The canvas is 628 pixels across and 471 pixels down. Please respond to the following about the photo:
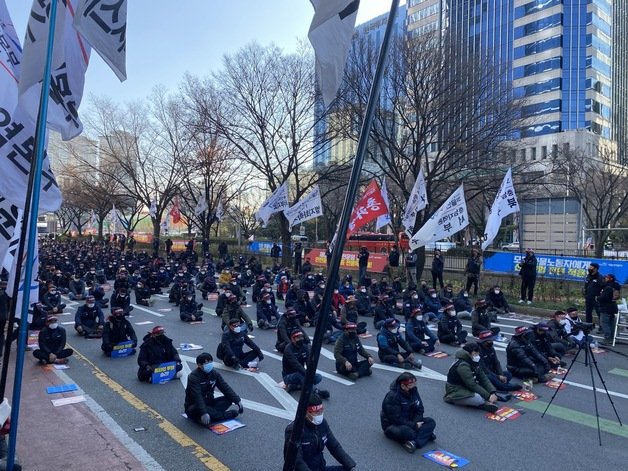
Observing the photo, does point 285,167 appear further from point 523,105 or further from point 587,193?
point 587,193

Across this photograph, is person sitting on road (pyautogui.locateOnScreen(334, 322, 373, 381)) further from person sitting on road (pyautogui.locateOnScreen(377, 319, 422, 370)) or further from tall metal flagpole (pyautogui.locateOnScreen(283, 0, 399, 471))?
tall metal flagpole (pyautogui.locateOnScreen(283, 0, 399, 471))

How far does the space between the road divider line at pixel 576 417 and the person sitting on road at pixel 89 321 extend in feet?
33.5

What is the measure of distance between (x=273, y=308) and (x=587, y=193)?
86.5 feet

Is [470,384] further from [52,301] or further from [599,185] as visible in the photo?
[599,185]

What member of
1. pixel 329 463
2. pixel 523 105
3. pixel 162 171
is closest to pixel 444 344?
pixel 329 463

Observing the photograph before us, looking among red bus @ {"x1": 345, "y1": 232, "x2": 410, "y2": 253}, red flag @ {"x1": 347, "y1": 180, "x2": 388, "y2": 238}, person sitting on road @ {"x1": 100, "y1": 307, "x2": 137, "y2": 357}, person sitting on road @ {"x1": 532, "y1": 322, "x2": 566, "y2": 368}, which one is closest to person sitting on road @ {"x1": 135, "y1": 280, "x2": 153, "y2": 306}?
person sitting on road @ {"x1": 100, "y1": 307, "x2": 137, "y2": 357}

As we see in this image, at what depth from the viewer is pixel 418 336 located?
A: 12.0 m

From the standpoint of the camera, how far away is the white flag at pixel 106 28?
4641 mm

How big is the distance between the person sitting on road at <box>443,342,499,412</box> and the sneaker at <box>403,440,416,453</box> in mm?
1938

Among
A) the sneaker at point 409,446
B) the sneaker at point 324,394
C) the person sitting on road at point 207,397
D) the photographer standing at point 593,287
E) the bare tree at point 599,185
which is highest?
the bare tree at point 599,185

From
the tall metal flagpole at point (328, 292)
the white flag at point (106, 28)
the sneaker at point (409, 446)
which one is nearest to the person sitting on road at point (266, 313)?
the sneaker at point (409, 446)

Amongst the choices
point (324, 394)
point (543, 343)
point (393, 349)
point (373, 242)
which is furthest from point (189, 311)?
point (373, 242)

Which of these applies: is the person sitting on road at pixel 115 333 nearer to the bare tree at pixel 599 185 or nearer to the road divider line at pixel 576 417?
the road divider line at pixel 576 417

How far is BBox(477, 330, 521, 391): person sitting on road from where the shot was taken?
28.6 feet
